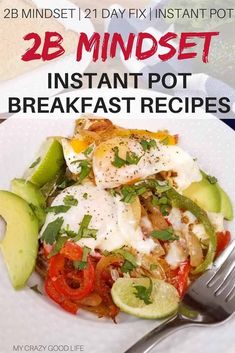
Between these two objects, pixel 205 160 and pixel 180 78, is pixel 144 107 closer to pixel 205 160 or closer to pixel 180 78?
pixel 180 78

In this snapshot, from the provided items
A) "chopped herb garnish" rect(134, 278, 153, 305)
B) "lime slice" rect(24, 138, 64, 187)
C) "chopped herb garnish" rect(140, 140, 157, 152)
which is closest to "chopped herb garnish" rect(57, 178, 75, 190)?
"lime slice" rect(24, 138, 64, 187)

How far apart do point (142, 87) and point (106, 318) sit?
33 cm

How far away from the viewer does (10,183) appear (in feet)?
3.61

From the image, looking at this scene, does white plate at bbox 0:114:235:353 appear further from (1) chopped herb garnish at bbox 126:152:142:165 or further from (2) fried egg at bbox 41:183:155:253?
(1) chopped herb garnish at bbox 126:152:142:165

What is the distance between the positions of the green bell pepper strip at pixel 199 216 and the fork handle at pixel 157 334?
0.11 metres

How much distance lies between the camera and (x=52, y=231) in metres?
1.02

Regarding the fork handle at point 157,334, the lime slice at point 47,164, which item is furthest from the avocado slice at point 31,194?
the fork handle at point 157,334

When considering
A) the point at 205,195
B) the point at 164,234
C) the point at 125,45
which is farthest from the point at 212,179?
the point at 125,45

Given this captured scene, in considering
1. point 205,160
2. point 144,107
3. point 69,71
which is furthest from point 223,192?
point 69,71

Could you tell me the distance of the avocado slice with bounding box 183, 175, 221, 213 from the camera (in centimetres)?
111

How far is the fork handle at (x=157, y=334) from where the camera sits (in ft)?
3.01

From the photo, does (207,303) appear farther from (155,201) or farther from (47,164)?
(47,164)

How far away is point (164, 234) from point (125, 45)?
28 cm

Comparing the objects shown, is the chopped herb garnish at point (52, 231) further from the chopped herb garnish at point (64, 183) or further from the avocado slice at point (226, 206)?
the avocado slice at point (226, 206)
